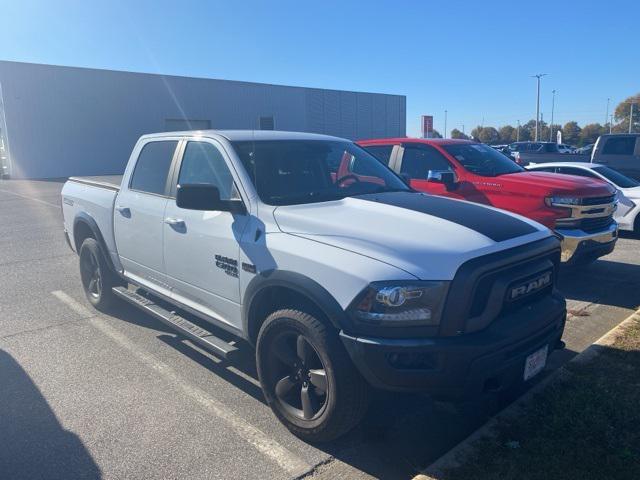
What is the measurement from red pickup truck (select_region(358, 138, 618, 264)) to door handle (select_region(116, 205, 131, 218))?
2753 millimetres

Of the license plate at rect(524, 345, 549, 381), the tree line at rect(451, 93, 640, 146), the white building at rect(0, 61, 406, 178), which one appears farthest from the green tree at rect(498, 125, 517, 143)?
the license plate at rect(524, 345, 549, 381)

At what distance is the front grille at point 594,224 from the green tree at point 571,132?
260 ft

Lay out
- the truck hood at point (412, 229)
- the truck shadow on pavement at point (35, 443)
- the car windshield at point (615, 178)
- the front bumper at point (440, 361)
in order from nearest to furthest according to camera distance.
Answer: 1. the front bumper at point (440, 361)
2. the truck hood at point (412, 229)
3. the truck shadow on pavement at point (35, 443)
4. the car windshield at point (615, 178)

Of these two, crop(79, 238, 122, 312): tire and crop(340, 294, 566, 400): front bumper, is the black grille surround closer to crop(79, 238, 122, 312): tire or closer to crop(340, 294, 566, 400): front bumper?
crop(340, 294, 566, 400): front bumper

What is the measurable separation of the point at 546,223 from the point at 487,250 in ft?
12.6

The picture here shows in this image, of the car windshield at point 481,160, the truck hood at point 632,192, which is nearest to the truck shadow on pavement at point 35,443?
the car windshield at point 481,160

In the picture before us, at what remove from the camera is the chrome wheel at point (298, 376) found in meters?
3.34

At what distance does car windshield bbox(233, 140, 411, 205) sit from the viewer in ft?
13.2

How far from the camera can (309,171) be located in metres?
4.36

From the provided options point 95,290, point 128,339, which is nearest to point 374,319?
point 128,339

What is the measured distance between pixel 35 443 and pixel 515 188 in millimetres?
5821

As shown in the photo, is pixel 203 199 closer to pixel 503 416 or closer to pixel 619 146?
pixel 503 416

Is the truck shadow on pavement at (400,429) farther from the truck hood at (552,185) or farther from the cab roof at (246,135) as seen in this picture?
the truck hood at (552,185)

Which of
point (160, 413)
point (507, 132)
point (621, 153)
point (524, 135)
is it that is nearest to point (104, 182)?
point (160, 413)
